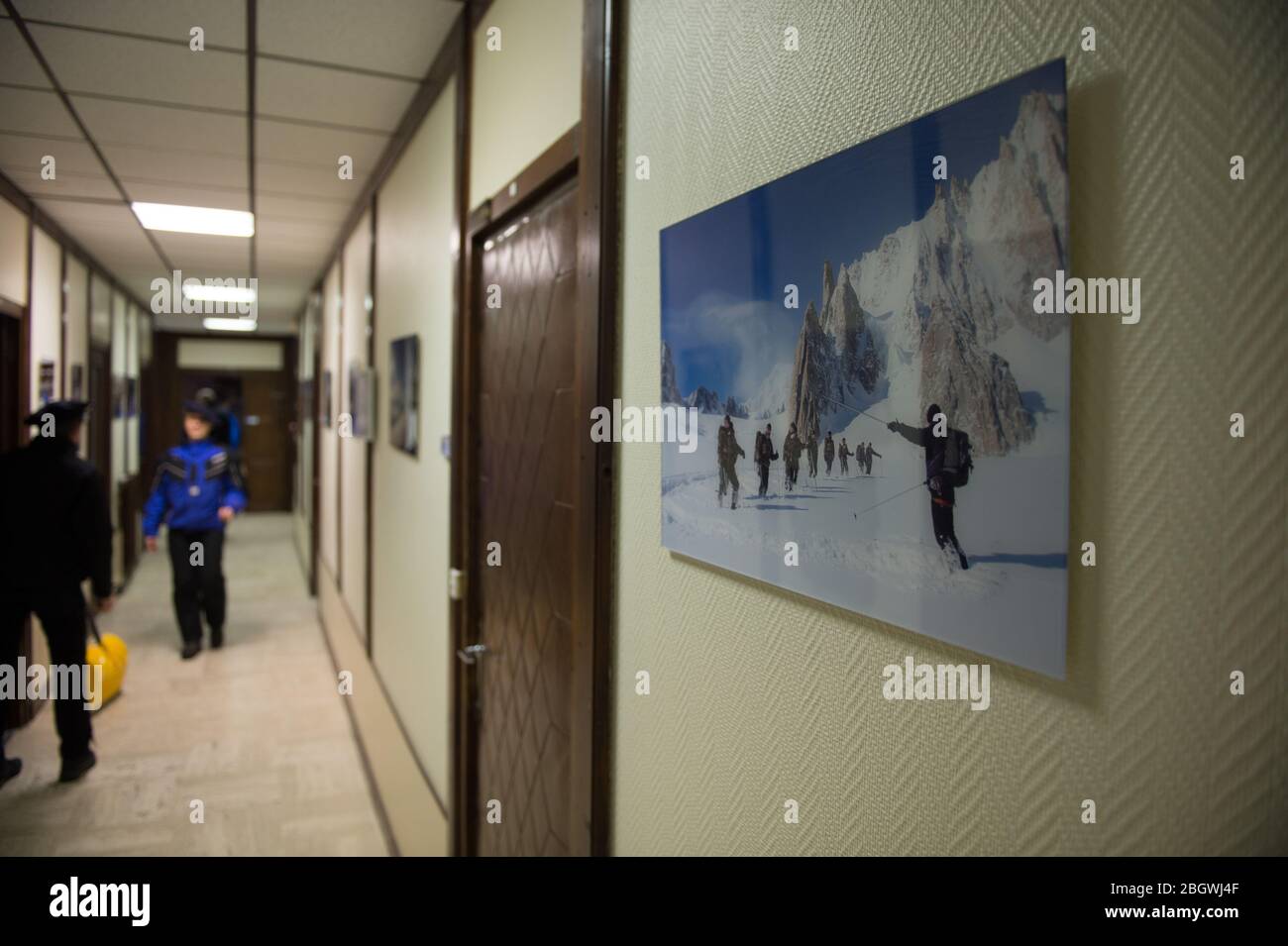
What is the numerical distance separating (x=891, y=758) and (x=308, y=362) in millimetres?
8543

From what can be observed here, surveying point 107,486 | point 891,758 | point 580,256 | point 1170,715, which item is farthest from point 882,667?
point 107,486

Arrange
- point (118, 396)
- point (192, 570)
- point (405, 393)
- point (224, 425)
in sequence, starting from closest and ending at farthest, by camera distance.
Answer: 1. point (405, 393)
2. point (192, 570)
3. point (118, 396)
4. point (224, 425)

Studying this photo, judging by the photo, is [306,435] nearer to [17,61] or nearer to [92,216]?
[92,216]

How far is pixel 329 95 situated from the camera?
3100 mm

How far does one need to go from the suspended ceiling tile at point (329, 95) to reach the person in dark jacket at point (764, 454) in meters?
2.56

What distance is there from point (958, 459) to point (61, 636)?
13.1 feet

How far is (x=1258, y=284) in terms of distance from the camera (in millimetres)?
585

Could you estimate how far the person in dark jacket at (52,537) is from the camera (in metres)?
3.36

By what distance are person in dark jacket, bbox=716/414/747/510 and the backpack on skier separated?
1.18 feet

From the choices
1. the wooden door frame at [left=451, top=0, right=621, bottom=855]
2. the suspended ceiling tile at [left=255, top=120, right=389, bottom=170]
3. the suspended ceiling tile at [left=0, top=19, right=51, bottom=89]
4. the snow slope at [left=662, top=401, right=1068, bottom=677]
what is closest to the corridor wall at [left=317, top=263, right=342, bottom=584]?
the suspended ceiling tile at [left=255, top=120, right=389, bottom=170]

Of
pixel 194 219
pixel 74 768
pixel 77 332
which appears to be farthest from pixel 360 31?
pixel 77 332

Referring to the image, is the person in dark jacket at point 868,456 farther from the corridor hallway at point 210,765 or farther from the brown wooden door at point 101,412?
the brown wooden door at point 101,412

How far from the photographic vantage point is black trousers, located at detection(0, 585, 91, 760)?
3.37 m

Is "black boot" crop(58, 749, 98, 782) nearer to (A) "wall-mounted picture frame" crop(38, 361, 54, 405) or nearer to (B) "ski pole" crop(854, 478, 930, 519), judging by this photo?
(A) "wall-mounted picture frame" crop(38, 361, 54, 405)
